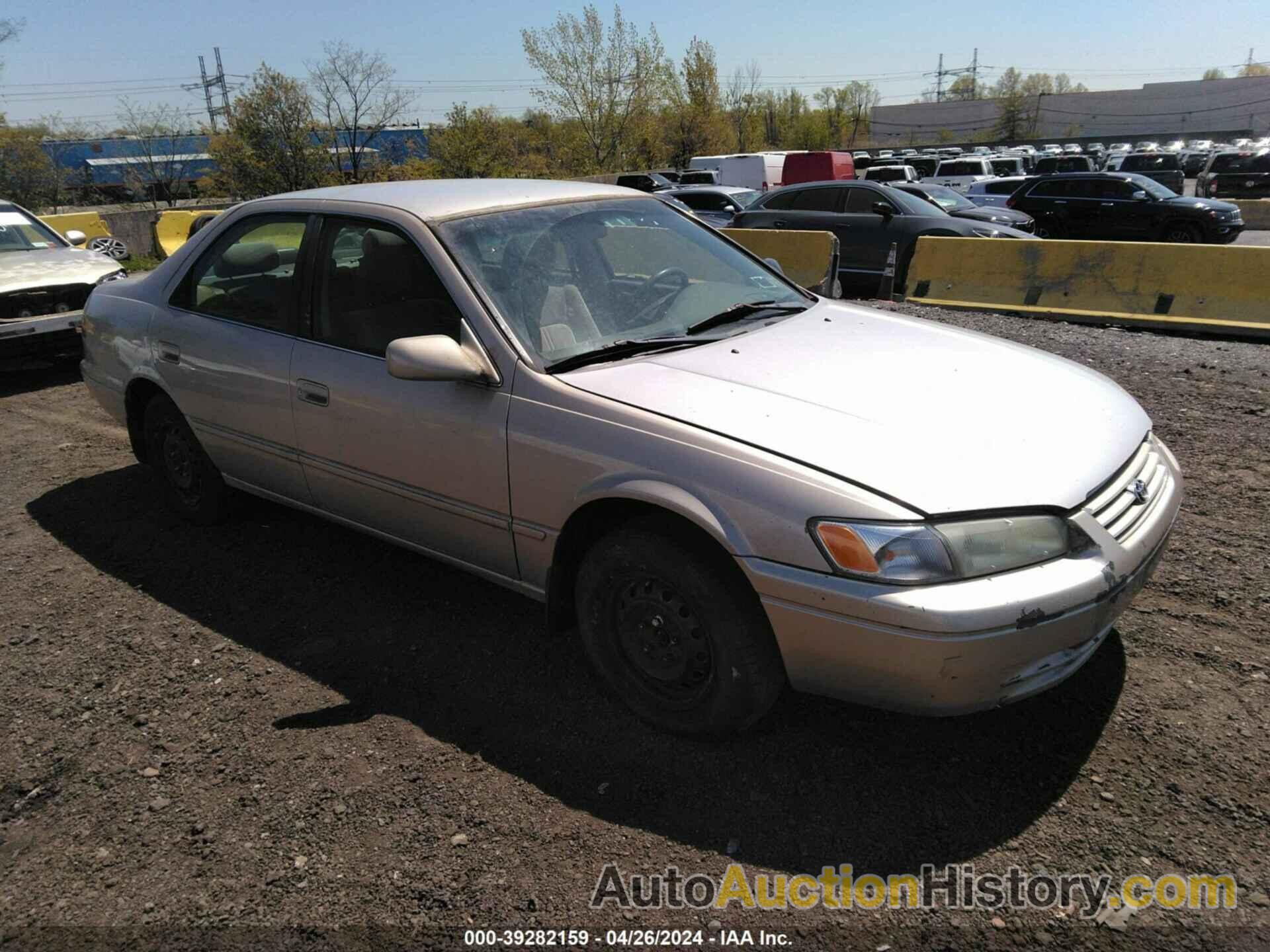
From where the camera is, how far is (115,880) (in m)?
2.49

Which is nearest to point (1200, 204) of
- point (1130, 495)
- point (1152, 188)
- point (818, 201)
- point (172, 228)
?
point (1152, 188)

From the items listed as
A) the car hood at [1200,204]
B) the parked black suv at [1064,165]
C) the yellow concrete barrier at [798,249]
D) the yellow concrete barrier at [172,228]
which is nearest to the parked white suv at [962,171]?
the parked black suv at [1064,165]

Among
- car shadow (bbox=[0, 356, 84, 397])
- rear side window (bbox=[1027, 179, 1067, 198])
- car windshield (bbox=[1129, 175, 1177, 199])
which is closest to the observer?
car shadow (bbox=[0, 356, 84, 397])

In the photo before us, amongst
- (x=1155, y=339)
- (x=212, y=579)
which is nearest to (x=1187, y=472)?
(x=1155, y=339)

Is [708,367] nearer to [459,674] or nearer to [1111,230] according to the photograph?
[459,674]

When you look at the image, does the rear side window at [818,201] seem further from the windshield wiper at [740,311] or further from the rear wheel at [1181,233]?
the windshield wiper at [740,311]

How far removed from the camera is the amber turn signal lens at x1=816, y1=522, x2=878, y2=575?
93.0 inches

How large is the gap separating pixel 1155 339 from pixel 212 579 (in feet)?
25.6

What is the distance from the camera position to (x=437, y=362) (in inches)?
117

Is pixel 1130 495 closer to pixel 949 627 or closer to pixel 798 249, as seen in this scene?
pixel 949 627

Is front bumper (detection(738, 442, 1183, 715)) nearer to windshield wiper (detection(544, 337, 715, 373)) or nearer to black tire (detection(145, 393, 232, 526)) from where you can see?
windshield wiper (detection(544, 337, 715, 373))

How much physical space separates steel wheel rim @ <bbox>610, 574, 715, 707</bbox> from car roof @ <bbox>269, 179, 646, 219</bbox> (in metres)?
1.64

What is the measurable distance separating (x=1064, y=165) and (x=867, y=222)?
22.4 m

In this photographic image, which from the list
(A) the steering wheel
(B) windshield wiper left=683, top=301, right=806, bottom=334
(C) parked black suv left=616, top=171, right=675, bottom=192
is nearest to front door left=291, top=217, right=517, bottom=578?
(A) the steering wheel
